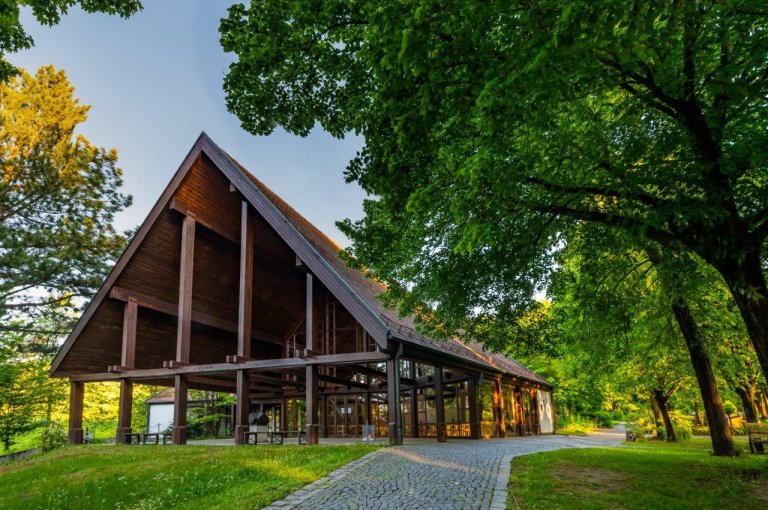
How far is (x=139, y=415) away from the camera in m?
29.2

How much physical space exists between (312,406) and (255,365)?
2.31 meters

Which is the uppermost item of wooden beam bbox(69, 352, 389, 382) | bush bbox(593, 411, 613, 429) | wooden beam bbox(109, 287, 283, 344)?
wooden beam bbox(109, 287, 283, 344)

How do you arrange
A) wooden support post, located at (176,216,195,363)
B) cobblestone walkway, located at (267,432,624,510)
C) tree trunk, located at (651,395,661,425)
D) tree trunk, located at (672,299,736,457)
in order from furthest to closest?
tree trunk, located at (651,395,661,425) → wooden support post, located at (176,216,195,363) → tree trunk, located at (672,299,736,457) → cobblestone walkway, located at (267,432,624,510)

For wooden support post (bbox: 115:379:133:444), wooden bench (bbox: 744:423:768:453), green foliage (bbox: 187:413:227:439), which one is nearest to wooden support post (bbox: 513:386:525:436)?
wooden bench (bbox: 744:423:768:453)

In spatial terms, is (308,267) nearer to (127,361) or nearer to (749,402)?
(127,361)

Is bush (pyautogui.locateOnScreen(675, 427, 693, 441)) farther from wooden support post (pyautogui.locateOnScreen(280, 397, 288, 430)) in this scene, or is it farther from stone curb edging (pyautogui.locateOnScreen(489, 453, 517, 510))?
wooden support post (pyautogui.locateOnScreen(280, 397, 288, 430))

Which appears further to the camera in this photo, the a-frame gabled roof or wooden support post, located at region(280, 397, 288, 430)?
wooden support post, located at region(280, 397, 288, 430)

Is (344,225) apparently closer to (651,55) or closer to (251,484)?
(251,484)

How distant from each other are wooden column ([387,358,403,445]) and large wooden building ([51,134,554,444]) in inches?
1.1

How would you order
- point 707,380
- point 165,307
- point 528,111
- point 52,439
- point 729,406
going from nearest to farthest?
point 528,111 < point 707,380 < point 52,439 < point 165,307 < point 729,406

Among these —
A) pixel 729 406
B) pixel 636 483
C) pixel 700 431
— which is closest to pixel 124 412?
pixel 636 483

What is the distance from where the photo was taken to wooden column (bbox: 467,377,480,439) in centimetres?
1714

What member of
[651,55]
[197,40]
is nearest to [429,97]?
[651,55]

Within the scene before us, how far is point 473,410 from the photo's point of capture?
1727 centimetres
